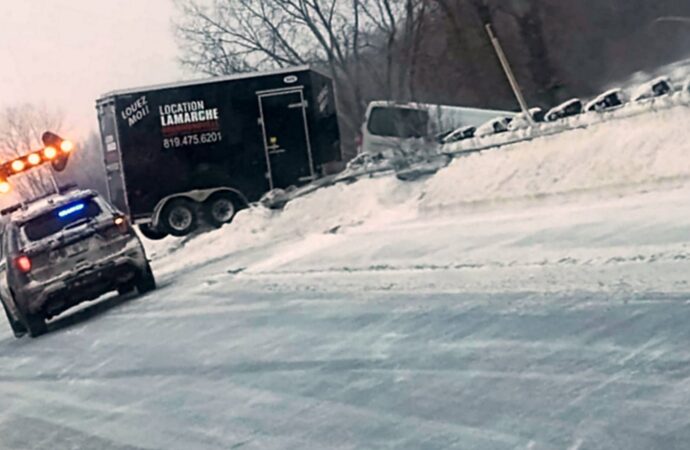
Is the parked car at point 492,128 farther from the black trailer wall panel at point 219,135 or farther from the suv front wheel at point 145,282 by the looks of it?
the suv front wheel at point 145,282

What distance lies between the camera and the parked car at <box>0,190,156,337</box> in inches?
571

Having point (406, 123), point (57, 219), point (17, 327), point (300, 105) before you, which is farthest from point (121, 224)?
point (406, 123)

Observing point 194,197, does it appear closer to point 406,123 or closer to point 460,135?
point 406,123

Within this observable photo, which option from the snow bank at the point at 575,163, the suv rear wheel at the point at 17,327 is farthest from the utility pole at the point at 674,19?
the suv rear wheel at the point at 17,327

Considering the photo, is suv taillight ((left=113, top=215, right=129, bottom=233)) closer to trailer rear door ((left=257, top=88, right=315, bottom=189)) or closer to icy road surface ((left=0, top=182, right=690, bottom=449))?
icy road surface ((left=0, top=182, right=690, bottom=449))

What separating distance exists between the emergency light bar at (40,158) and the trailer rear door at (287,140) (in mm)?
10799

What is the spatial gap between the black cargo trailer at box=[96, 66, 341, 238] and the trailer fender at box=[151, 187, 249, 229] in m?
0.02

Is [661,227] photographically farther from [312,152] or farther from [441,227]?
[312,152]

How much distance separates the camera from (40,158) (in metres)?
11.1

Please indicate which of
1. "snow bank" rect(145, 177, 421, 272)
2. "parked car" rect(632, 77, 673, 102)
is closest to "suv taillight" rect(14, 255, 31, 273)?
"snow bank" rect(145, 177, 421, 272)

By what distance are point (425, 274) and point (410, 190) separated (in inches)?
260

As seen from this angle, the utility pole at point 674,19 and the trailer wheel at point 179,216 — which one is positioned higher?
the utility pole at point 674,19

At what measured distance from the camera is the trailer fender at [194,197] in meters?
22.2

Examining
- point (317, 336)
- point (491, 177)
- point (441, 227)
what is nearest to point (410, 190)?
point (491, 177)
